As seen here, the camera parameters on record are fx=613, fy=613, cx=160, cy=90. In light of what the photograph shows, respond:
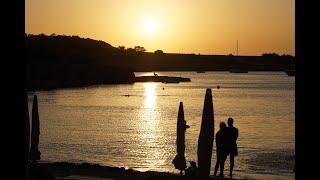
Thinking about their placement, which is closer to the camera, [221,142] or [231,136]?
[231,136]

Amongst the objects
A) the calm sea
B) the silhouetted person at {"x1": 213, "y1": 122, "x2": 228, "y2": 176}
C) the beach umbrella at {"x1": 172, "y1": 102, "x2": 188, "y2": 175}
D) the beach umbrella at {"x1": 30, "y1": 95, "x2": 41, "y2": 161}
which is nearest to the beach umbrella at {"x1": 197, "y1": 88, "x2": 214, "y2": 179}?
the silhouetted person at {"x1": 213, "y1": 122, "x2": 228, "y2": 176}

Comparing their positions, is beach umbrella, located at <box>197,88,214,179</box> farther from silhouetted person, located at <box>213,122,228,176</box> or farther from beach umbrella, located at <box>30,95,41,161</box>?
beach umbrella, located at <box>30,95,41,161</box>

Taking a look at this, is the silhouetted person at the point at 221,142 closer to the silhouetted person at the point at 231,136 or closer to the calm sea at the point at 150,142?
the silhouetted person at the point at 231,136

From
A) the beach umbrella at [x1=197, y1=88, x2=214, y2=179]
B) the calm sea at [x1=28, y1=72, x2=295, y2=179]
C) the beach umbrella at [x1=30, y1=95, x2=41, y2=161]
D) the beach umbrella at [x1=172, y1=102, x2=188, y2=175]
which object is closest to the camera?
the beach umbrella at [x1=197, y1=88, x2=214, y2=179]

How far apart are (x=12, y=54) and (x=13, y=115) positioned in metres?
0.15

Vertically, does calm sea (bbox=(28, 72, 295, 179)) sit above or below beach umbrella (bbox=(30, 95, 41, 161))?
below

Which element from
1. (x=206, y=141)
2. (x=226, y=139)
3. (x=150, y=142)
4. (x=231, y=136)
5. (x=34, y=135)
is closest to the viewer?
(x=206, y=141)

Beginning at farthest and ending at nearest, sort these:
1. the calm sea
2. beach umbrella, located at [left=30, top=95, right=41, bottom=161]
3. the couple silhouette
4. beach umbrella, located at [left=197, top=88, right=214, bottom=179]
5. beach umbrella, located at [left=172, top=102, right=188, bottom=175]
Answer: the calm sea → beach umbrella, located at [left=172, top=102, right=188, bottom=175] → beach umbrella, located at [left=30, top=95, right=41, bottom=161] → the couple silhouette → beach umbrella, located at [left=197, top=88, right=214, bottom=179]

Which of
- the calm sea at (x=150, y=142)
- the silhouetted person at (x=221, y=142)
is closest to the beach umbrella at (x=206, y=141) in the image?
the silhouetted person at (x=221, y=142)

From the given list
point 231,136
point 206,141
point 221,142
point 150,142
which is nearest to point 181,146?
point 221,142

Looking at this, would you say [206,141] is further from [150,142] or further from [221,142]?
[150,142]
